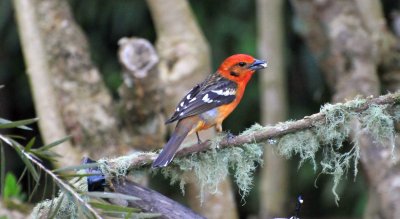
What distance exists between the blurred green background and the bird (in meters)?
2.48

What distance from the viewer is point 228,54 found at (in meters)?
7.04

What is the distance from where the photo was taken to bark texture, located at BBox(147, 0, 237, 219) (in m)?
5.17

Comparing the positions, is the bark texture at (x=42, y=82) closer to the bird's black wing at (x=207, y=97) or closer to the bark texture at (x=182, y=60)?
the bark texture at (x=182, y=60)

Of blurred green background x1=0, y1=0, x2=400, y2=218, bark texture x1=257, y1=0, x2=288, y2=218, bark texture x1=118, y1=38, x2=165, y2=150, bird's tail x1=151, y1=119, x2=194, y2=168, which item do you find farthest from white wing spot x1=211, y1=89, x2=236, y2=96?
blurred green background x1=0, y1=0, x2=400, y2=218

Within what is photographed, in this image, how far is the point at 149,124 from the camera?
4.88m

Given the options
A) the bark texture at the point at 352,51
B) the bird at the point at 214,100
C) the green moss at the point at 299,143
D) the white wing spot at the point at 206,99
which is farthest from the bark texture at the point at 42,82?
the green moss at the point at 299,143

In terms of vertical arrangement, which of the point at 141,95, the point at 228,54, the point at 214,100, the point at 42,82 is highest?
the point at 228,54

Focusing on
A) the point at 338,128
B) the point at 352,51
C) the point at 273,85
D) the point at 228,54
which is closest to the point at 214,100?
the point at 338,128

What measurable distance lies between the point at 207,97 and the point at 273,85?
205cm

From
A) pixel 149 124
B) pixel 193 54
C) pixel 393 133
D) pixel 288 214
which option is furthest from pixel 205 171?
pixel 288 214

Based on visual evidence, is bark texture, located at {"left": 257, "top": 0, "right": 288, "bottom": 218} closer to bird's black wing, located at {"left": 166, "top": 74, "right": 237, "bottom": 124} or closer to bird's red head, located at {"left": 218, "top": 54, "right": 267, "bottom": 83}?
bird's red head, located at {"left": 218, "top": 54, "right": 267, "bottom": 83}

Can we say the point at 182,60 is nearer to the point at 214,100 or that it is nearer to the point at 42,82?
the point at 42,82

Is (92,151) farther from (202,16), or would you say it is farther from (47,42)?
(202,16)

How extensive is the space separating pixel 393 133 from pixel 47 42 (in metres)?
A: 2.89
